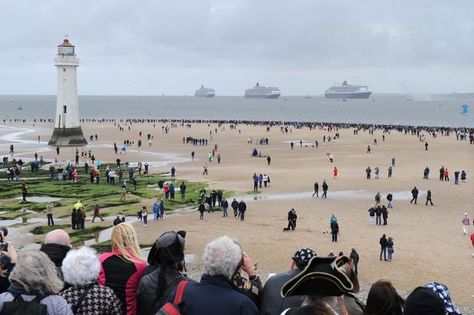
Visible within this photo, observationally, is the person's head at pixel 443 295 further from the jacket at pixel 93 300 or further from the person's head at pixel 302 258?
the jacket at pixel 93 300

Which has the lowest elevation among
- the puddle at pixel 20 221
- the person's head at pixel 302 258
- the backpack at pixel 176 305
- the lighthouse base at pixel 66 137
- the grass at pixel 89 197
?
the puddle at pixel 20 221

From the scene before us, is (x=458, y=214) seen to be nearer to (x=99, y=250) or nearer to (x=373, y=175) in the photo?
(x=373, y=175)

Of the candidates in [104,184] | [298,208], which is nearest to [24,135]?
[104,184]

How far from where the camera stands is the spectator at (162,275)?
18.1 feet

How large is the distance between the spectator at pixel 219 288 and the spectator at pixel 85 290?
845 mm

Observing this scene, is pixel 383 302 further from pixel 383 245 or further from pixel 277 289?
pixel 383 245

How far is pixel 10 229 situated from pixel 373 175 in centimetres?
2658

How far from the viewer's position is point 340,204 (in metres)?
32.6

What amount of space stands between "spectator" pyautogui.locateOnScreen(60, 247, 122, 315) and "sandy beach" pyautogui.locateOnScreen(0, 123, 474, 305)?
43.8 feet

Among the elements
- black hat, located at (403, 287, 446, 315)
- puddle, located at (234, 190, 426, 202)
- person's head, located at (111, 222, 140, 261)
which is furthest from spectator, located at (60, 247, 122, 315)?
puddle, located at (234, 190, 426, 202)

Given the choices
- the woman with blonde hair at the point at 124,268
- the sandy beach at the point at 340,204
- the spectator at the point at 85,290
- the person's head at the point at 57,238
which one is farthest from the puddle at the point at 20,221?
the spectator at the point at 85,290

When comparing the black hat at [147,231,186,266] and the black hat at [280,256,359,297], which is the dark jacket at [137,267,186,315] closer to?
the black hat at [147,231,186,266]

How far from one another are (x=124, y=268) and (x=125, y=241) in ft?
0.86

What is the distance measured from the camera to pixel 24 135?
88.9 m
